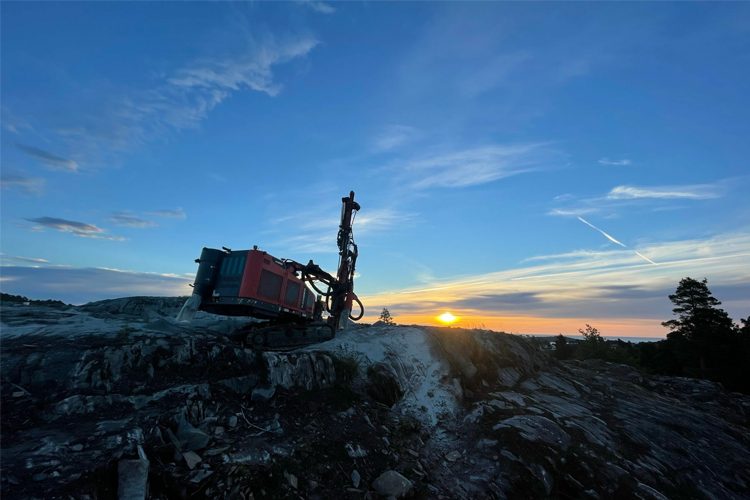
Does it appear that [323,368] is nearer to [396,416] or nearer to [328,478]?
[396,416]

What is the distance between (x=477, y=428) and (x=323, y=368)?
568 cm

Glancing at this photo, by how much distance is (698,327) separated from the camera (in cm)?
3234

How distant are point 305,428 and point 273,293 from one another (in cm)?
713

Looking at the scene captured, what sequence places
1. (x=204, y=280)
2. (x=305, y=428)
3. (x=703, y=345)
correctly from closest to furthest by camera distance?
(x=305, y=428) → (x=204, y=280) → (x=703, y=345)

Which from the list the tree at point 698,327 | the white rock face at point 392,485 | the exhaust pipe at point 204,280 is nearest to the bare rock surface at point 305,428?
the white rock face at point 392,485

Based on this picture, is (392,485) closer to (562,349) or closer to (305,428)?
(305,428)

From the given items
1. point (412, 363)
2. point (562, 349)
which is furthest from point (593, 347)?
point (412, 363)

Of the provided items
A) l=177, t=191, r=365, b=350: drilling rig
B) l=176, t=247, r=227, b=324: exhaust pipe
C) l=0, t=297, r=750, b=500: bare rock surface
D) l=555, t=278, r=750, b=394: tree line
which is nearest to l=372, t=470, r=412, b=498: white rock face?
l=0, t=297, r=750, b=500: bare rock surface

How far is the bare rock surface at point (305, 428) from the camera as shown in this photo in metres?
6.30

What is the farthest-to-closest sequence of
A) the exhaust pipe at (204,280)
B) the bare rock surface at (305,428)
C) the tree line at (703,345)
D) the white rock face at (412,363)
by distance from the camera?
the tree line at (703,345) < the exhaust pipe at (204,280) < the white rock face at (412,363) < the bare rock surface at (305,428)

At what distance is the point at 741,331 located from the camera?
32.1m

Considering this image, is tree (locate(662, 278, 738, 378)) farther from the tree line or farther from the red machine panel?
the red machine panel

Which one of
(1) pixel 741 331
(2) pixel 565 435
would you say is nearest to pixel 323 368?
(2) pixel 565 435

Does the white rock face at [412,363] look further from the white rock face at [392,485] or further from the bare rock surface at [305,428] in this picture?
the white rock face at [392,485]
